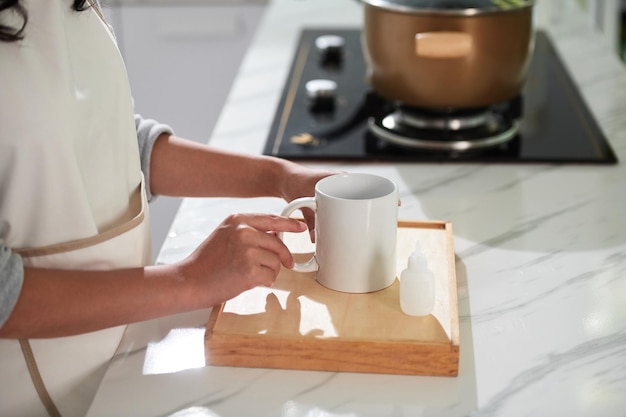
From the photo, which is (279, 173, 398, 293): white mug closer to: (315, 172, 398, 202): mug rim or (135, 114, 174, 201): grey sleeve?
(315, 172, 398, 202): mug rim

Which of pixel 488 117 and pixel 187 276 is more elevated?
pixel 187 276

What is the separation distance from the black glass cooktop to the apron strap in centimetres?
58

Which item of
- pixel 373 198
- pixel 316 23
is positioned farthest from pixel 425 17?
pixel 316 23

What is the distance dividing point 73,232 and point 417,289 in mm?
325

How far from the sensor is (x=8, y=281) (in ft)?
2.42

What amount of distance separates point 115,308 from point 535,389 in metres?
0.38

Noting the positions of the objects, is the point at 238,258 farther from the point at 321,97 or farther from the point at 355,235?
the point at 321,97

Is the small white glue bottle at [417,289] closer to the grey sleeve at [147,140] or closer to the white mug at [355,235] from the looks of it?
the white mug at [355,235]

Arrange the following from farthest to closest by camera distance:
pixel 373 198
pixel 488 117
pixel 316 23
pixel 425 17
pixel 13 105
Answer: pixel 316 23
pixel 488 117
pixel 425 17
pixel 373 198
pixel 13 105

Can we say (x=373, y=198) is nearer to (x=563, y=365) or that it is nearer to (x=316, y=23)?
(x=563, y=365)

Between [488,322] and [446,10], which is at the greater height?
[446,10]

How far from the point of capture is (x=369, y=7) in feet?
4.49

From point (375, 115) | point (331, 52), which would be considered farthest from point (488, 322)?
point (331, 52)

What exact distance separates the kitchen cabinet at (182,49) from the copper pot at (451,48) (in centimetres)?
110
